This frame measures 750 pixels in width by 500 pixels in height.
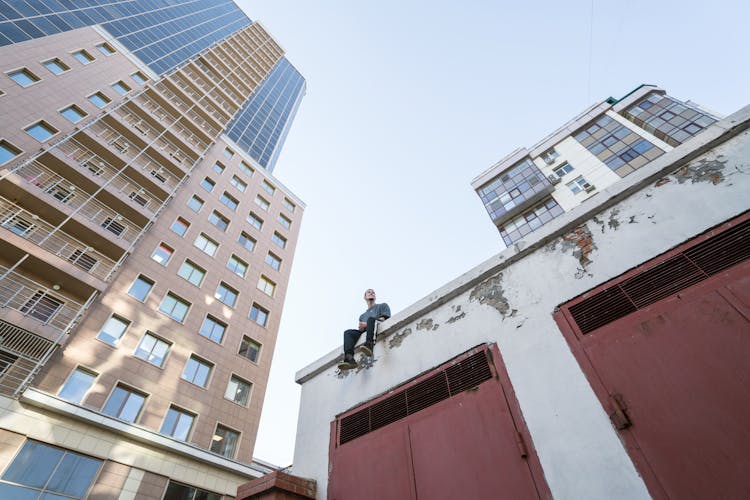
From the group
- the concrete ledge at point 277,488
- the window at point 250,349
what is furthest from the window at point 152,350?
the concrete ledge at point 277,488

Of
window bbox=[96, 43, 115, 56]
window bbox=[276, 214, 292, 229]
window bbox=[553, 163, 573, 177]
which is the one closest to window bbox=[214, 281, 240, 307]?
window bbox=[276, 214, 292, 229]

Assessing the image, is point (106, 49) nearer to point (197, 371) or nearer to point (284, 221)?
point (284, 221)

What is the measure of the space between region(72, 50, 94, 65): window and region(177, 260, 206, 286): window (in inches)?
620

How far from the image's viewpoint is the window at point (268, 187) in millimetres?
29562

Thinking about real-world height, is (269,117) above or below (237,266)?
above

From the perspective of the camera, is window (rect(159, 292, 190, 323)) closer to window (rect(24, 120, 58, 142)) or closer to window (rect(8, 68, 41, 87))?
window (rect(24, 120, 58, 142))

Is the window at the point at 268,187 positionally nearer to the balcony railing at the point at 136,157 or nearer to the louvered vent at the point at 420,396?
the balcony railing at the point at 136,157

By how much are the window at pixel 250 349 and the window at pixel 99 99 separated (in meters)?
16.6

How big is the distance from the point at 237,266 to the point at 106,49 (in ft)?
64.4

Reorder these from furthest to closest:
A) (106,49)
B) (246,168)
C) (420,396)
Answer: (246,168)
(106,49)
(420,396)

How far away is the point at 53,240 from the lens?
15.4 m

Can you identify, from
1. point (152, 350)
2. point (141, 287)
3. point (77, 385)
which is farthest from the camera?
point (141, 287)

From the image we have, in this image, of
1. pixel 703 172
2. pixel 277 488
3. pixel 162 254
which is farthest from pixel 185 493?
pixel 703 172

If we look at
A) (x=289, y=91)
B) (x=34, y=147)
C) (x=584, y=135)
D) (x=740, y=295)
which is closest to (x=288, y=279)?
(x=34, y=147)
